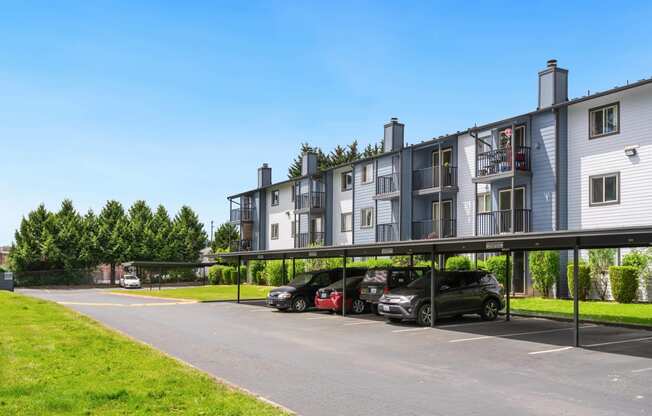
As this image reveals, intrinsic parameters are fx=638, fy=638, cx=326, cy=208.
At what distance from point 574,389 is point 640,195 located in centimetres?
1712

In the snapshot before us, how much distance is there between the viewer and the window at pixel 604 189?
2517 centimetres

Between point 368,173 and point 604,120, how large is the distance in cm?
1723

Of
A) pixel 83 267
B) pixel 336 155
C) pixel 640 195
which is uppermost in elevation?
pixel 336 155

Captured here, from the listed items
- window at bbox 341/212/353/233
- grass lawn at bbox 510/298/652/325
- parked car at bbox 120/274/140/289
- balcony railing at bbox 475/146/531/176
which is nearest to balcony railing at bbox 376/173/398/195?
window at bbox 341/212/353/233

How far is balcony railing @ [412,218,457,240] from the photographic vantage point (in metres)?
33.2

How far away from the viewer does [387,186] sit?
123 ft

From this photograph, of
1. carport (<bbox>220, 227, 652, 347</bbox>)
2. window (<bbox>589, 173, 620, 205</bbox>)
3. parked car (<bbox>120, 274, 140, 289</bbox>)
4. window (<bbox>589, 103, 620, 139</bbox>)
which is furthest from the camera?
parked car (<bbox>120, 274, 140, 289</bbox>)

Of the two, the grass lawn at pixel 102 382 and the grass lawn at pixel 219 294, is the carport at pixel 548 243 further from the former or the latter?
the grass lawn at pixel 219 294

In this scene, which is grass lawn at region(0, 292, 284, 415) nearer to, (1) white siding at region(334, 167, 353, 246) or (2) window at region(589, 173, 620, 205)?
(2) window at region(589, 173, 620, 205)

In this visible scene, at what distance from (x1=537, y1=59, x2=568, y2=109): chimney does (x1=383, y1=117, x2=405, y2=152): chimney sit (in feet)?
39.4

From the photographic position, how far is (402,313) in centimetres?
1864

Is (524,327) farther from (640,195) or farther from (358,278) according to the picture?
(640,195)

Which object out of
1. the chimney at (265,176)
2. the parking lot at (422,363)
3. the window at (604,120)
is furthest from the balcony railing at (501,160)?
the chimney at (265,176)

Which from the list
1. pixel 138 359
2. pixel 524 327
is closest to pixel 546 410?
pixel 138 359
